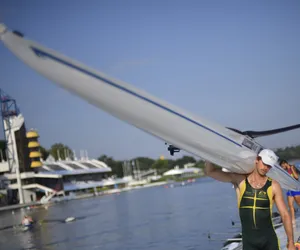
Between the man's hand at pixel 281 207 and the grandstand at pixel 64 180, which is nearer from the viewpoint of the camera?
the man's hand at pixel 281 207

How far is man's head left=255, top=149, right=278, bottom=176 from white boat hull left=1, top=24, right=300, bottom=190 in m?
0.27

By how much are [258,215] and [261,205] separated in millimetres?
130

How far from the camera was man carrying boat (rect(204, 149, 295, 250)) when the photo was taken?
5.30m

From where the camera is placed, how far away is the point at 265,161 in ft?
17.3

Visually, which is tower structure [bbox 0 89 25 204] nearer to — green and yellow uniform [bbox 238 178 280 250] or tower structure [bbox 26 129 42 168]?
tower structure [bbox 26 129 42 168]

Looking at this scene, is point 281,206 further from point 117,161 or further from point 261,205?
point 117,161

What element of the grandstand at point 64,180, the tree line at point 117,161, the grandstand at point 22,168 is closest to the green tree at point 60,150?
the tree line at point 117,161

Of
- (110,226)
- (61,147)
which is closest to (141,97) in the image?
(110,226)

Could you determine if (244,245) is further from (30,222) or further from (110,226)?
(30,222)

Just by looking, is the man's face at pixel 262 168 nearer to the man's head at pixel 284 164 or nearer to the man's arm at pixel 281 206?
the man's arm at pixel 281 206

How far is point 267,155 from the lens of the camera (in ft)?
17.3

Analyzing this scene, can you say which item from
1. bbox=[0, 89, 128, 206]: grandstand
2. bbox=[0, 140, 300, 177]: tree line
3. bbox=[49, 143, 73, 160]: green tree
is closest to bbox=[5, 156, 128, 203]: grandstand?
bbox=[0, 89, 128, 206]: grandstand

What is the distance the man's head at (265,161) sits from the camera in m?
5.25

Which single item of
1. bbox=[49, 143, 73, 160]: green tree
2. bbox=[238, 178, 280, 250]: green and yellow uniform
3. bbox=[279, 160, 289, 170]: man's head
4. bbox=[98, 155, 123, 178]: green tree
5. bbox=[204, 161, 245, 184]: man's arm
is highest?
bbox=[49, 143, 73, 160]: green tree
